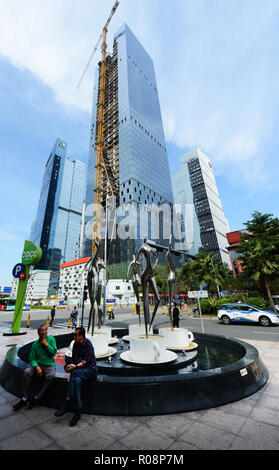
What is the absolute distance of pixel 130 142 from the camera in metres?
78.2

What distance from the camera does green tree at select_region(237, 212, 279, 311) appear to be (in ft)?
76.2

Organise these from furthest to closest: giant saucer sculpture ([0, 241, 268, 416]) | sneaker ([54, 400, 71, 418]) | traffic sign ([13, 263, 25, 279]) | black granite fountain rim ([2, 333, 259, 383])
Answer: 1. traffic sign ([13, 263, 25, 279])
2. black granite fountain rim ([2, 333, 259, 383])
3. giant saucer sculpture ([0, 241, 268, 416])
4. sneaker ([54, 400, 71, 418])

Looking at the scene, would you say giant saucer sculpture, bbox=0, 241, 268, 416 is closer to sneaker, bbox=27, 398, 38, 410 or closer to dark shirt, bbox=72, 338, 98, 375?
sneaker, bbox=27, 398, 38, 410

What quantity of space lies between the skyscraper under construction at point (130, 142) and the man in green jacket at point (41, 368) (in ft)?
199

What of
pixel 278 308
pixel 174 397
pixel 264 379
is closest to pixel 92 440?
pixel 174 397

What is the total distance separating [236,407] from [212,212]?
13917 cm

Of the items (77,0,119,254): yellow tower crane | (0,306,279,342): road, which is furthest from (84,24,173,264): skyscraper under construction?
(0,306,279,342): road

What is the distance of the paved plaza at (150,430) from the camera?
8.27ft

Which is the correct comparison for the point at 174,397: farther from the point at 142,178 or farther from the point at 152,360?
the point at 142,178

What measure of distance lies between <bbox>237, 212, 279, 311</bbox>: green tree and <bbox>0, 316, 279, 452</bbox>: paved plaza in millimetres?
23517

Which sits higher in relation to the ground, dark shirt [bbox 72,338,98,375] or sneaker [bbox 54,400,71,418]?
dark shirt [bbox 72,338,98,375]

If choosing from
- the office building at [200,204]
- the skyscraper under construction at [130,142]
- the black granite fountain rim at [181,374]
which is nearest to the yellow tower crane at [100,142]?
the skyscraper under construction at [130,142]

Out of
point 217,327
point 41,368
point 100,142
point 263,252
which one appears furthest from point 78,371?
point 100,142
